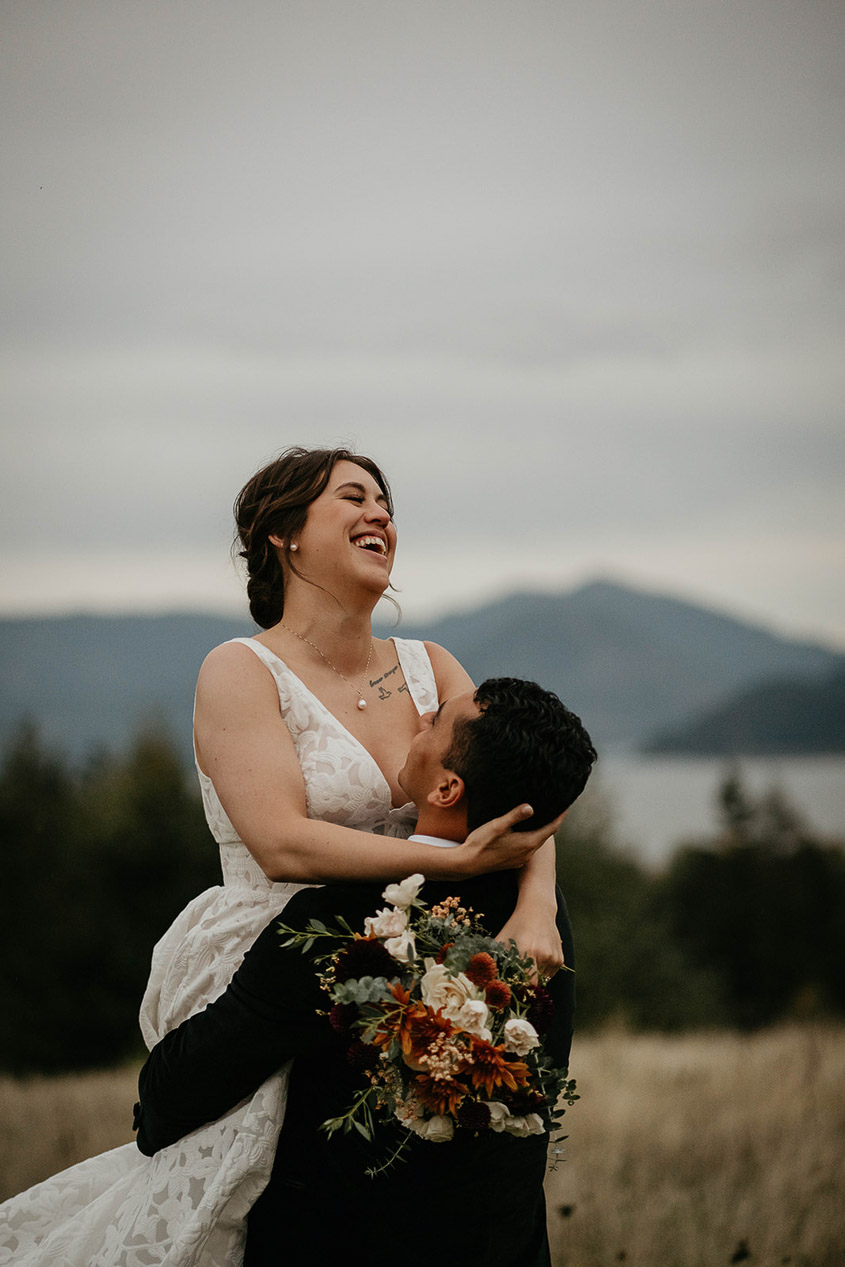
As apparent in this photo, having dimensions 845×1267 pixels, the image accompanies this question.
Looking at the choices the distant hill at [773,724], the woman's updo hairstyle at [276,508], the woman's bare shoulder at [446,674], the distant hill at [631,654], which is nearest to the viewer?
the woman's updo hairstyle at [276,508]

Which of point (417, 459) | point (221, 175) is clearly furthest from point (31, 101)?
point (417, 459)

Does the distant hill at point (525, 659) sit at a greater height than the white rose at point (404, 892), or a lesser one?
lesser

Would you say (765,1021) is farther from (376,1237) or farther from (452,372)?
(376,1237)

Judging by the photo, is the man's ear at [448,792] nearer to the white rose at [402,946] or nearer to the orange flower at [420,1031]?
the white rose at [402,946]

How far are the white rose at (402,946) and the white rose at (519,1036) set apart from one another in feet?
0.91

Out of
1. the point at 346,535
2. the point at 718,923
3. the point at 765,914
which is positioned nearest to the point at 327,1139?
the point at 346,535

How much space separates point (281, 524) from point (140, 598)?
→ 4429cm

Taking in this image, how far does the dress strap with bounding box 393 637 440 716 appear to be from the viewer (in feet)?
12.9

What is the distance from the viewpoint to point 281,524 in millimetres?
3867

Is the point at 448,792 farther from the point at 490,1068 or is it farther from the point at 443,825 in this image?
the point at 490,1068

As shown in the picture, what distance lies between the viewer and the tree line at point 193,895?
1078 inches

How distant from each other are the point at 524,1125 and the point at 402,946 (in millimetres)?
515

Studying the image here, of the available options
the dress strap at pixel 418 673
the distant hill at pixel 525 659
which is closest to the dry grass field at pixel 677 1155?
the dress strap at pixel 418 673

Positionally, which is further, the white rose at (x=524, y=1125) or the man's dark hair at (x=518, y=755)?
the man's dark hair at (x=518, y=755)
